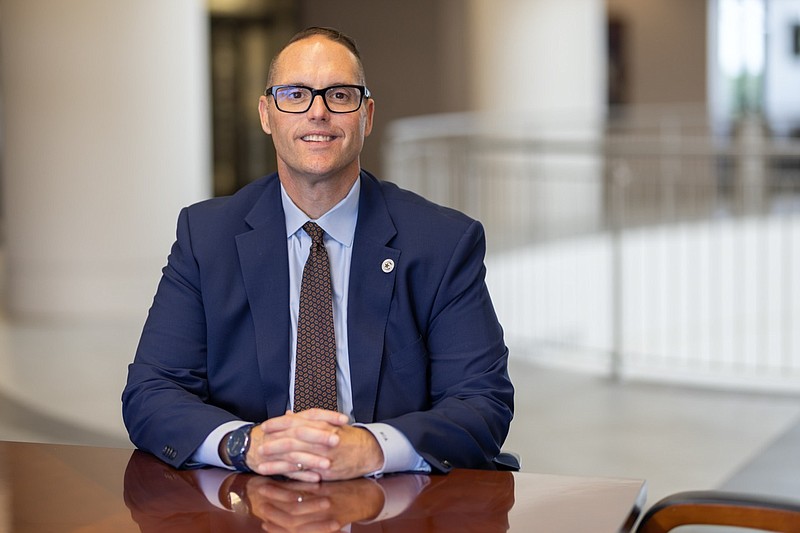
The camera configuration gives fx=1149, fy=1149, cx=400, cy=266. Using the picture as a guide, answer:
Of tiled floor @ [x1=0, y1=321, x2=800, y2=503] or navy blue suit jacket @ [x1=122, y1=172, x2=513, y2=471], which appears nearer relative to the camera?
navy blue suit jacket @ [x1=122, y1=172, x2=513, y2=471]

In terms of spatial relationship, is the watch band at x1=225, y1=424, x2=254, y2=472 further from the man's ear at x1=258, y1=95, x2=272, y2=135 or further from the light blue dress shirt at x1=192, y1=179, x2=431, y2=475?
the man's ear at x1=258, y1=95, x2=272, y2=135

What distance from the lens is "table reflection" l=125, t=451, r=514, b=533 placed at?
4.98 ft

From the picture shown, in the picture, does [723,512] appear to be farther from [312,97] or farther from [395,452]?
[312,97]

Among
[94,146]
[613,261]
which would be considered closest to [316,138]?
[613,261]

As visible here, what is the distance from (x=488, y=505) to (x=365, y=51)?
38.8 ft

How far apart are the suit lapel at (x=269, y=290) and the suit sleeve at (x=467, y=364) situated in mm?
269

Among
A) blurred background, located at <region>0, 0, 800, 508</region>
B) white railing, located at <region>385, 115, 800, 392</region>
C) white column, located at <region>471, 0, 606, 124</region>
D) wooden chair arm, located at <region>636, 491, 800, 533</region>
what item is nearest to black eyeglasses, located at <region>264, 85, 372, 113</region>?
wooden chair arm, located at <region>636, 491, 800, 533</region>

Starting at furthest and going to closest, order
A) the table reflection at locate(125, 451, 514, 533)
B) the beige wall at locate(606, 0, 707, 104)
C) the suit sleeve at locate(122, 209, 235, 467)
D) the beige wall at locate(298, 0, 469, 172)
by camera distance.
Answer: the beige wall at locate(606, 0, 707, 104) < the beige wall at locate(298, 0, 469, 172) < the suit sleeve at locate(122, 209, 235, 467) < the table reflection at locate(125, 451, 514, 533)

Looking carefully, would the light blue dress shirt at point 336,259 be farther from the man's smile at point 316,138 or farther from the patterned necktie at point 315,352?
the man's smile at point 316,138

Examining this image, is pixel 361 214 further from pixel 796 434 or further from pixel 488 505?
pixel 796 434

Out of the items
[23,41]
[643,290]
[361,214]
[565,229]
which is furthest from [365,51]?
[361,214]

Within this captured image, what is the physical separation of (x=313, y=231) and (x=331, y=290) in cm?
13

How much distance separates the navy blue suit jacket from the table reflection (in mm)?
308

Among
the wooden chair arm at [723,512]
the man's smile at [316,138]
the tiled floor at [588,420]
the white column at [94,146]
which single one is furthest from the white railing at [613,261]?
the wooden chair arm at [723,512]
